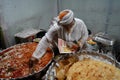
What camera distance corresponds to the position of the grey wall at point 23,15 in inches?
94.6

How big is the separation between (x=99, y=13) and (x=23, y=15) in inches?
50.8

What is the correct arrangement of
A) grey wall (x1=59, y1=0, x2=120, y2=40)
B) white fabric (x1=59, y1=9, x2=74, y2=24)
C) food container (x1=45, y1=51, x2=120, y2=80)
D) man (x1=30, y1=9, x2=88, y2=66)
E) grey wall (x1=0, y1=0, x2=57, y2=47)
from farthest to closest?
grey wall (x1=59, y1=0, x2=120, y2=40) < grey wall (x1=0, y1=0, x2=57, y2=47) < man (x1=30, y1=9, x2=88, y2=66) < white fabric (x1=59, y1=9, x2=74, y2=24) < food container (x1=45, y1=51, x2=120, y2=80)

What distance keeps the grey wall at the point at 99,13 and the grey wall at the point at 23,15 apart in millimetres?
357

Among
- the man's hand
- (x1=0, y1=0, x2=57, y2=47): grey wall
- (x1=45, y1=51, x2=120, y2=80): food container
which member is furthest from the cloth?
(x1=0, y1=0, x2=57, y2=47): grey wall

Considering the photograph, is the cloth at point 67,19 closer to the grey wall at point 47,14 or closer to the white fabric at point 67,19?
the white fabric at point 67,19

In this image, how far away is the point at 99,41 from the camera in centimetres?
221

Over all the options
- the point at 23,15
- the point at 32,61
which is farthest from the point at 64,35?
the point at 23,15

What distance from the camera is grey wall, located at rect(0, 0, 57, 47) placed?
240 cm

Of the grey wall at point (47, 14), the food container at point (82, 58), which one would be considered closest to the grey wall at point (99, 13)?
the grey wall at point (47, 14)

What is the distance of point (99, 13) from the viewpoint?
8.91 feet

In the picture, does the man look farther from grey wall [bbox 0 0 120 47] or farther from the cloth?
grey wall [bbox 0 0 120 47]

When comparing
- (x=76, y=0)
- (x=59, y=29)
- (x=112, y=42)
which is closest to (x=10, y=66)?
(x=59, y=29)

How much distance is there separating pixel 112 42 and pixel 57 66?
130 centimetres

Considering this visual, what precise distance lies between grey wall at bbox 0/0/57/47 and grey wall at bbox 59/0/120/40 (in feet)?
1.17
